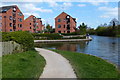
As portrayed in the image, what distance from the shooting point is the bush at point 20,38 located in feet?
45.8

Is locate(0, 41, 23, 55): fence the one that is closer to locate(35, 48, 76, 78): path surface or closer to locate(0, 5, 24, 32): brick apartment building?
locate(35, 48, 76, 78): path surface

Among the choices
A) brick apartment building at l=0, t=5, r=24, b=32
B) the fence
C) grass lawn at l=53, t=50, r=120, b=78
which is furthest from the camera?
brick apartment building at l=0, t=5, r=24, b=32

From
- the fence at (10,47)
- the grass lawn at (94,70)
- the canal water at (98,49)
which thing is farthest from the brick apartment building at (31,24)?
the grass lawn at (94,70)

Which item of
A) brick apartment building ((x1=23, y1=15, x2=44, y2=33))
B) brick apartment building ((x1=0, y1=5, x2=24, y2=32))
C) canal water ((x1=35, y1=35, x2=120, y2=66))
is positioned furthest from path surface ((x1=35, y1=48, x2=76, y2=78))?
brick apartment building ((x1=23, y1=15, x2=44, y2=33))

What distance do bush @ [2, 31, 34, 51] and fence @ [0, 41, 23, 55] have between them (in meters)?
0.61

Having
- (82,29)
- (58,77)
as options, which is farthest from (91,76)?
(82,29)

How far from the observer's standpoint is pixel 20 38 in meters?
14.5

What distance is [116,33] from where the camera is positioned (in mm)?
93188

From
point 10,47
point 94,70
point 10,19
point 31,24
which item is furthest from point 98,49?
point 31,24

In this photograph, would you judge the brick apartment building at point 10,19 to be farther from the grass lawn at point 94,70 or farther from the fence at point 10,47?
the grass lawn at point 94,70

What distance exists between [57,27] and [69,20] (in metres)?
6.40

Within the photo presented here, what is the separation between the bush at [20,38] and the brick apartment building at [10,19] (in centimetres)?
4664

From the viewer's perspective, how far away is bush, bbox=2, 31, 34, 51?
1396cm

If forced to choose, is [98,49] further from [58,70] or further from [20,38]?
[58,70]
